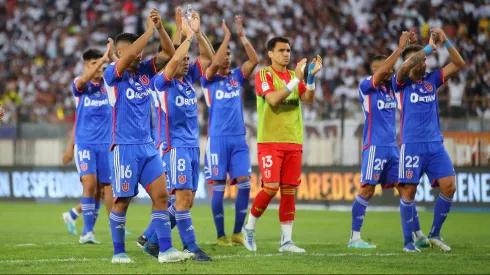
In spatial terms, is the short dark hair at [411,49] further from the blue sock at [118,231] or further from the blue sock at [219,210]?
the blue sock at [118,231]

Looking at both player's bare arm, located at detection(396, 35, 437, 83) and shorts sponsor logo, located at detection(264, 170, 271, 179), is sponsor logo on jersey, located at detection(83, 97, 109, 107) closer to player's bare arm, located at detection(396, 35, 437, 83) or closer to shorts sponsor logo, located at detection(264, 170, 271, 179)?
shorts sponsor logo, located at detection(264, 170, 271, 179)

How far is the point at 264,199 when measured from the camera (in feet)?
38.2

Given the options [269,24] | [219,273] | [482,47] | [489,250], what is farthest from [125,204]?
[269,24]

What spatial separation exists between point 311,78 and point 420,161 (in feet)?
6.46

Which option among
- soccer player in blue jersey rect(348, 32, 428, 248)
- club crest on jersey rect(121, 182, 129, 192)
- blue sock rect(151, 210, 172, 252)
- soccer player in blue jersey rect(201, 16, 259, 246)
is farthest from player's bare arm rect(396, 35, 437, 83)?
club crest on jersey rect(121, 182, 129, 192)

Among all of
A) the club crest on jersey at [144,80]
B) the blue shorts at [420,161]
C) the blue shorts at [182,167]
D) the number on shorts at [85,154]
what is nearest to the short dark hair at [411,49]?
the blue shorts at [420,161]

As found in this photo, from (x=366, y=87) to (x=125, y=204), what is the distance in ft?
14.0

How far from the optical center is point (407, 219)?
38.4 ft

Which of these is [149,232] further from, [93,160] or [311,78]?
[311,78]

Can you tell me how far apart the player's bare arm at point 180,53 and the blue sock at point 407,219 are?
3853 mm

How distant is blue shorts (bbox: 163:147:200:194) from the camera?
416 inches

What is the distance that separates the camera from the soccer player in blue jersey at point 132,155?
9625 millimetres

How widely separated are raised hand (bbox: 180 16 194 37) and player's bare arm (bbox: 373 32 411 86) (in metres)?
2.83

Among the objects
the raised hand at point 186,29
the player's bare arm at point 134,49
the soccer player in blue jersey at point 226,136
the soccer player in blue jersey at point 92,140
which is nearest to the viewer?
the player's bare arm at point 134,49
